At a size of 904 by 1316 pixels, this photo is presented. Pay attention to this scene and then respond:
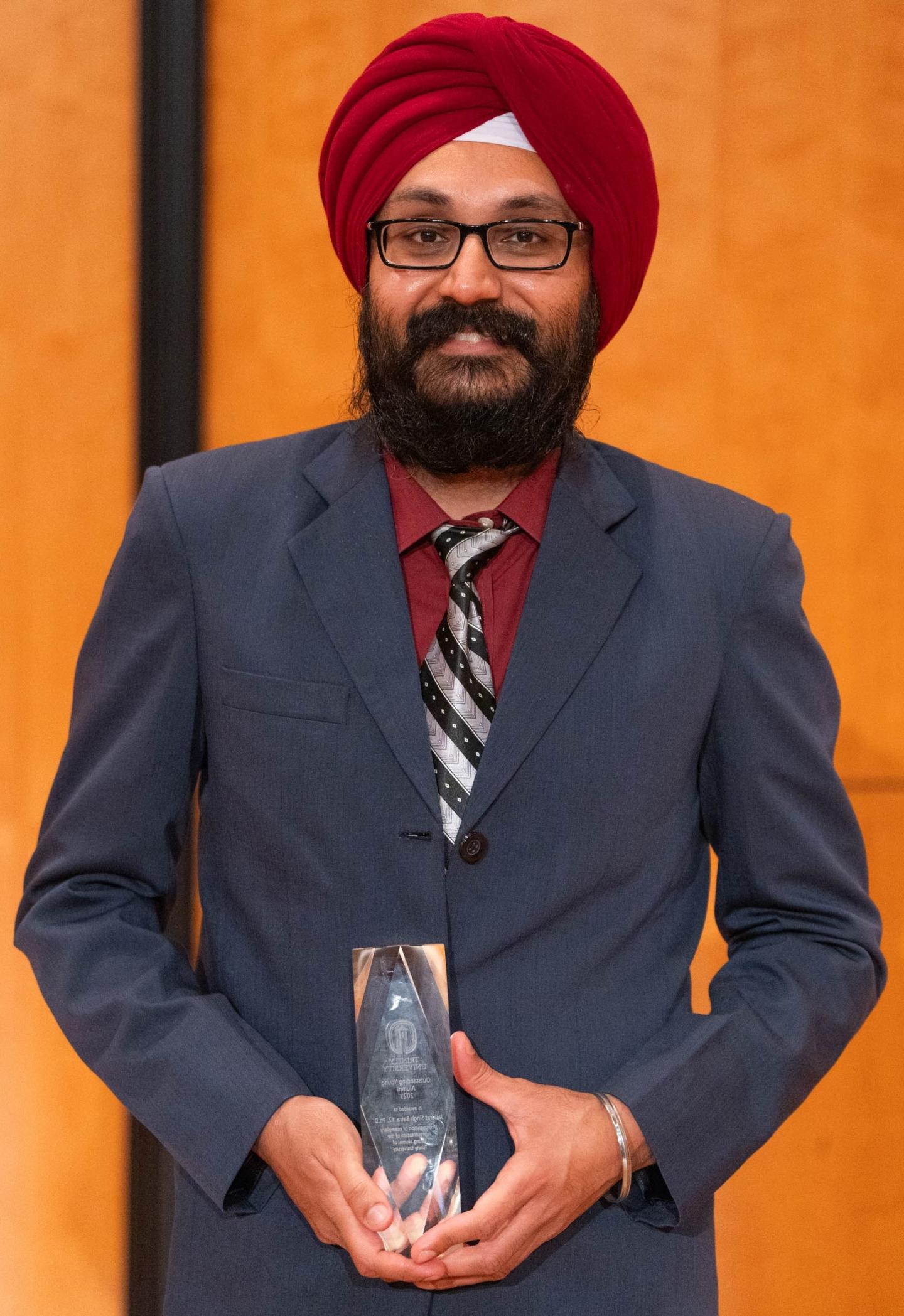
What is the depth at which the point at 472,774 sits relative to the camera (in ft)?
4.76

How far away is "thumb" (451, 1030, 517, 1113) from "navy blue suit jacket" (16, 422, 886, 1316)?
0.31 ft

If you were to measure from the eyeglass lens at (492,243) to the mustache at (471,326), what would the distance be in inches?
2.3

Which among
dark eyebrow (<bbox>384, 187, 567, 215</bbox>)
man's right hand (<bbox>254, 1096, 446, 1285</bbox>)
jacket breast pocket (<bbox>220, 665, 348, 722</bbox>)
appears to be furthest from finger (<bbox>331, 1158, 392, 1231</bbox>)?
dark eyebrow (<bbox>384, 187, 567, 215</bbox>)

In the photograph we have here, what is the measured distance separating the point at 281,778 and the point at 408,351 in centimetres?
50

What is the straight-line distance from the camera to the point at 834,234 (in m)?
2.32

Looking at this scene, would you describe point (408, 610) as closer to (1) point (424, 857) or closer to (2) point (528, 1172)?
(1) point (424, 857)

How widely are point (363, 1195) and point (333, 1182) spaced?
0.05 m

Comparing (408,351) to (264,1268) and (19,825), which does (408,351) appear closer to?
(264,1268)

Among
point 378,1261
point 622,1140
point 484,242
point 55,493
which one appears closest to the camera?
point 378,1261

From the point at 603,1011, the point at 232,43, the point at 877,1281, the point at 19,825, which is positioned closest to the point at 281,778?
the point at 603,1011

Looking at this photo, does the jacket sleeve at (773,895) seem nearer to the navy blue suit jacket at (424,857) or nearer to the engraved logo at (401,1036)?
→ the navy blue suit jacket at (424,857)

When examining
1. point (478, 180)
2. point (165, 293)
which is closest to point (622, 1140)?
point (478, 180)

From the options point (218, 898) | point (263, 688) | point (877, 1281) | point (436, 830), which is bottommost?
point (877, 1281)

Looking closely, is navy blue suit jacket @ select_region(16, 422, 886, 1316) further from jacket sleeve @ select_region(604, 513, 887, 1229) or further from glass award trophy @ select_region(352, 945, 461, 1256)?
glass award trophy @ select_region(352, 945, 461, 1256)
